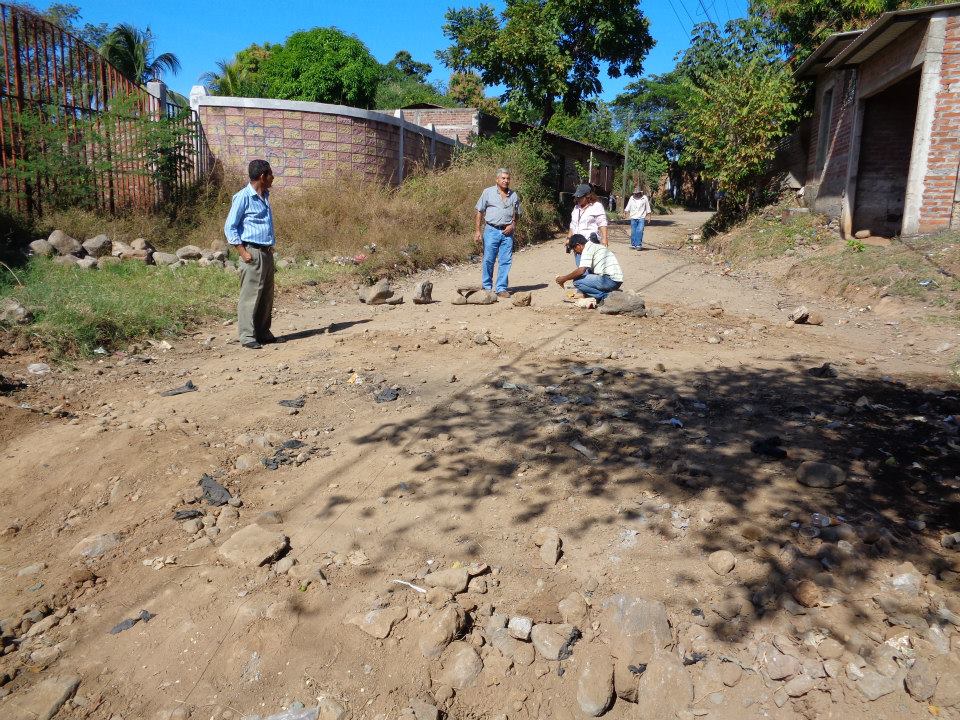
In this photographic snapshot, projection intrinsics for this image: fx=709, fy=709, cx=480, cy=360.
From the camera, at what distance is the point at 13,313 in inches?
232

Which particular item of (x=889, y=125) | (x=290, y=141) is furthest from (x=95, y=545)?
(x=889, y=125)

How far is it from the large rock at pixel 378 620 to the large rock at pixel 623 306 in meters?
5.44

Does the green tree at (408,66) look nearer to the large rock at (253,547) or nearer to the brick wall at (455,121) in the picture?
the brick wall at (455,121)

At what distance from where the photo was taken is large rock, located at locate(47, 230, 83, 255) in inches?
338

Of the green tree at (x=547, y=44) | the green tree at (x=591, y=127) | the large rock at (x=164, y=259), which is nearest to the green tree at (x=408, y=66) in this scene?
the green tree at (x=591, y=127)

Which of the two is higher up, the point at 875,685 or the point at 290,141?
the point at 290,141

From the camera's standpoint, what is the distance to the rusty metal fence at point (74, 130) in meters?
9.09

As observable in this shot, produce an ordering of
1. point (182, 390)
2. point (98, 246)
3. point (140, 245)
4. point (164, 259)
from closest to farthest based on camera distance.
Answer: point (182, 390)
point (98, 246)
point (164, 259)
point (140, 245)

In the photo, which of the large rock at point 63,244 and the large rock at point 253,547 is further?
the large rock at point 63,244

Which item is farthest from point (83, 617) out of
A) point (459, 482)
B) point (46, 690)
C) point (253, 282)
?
point (253, 282)

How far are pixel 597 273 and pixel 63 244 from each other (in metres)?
6.45

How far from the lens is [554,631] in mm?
2594

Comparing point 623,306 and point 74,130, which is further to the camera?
point 74,130

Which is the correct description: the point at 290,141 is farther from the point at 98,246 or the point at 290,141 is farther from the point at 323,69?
the point at 323,69
